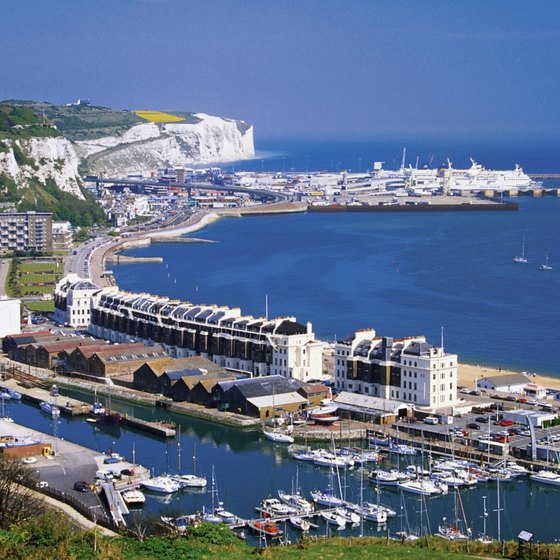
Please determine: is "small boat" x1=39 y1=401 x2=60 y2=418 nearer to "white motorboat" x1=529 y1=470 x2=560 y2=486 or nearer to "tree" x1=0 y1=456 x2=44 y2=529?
"tree" x1=0 y1=456 x2=44 y2=529

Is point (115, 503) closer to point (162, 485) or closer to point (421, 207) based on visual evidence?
point (162, 485)

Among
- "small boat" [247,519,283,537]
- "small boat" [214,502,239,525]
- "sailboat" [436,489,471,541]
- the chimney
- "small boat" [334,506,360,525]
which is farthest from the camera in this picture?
the chimney

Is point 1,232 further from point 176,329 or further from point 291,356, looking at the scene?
point 291,356

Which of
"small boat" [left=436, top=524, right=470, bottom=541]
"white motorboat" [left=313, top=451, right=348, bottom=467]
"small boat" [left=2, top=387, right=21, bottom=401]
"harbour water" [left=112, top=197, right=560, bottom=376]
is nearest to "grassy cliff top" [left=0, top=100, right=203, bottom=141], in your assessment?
Answer: "harbour water" [left=112, top=197, right=560, bottom=376]

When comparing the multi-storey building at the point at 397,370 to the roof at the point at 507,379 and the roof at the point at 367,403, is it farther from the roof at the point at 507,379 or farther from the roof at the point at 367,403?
the roof at the point at 507,379

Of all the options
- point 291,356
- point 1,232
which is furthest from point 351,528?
point 1,232

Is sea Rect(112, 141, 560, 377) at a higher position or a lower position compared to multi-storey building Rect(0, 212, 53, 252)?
lower

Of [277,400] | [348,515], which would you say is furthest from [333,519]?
[277,400]
